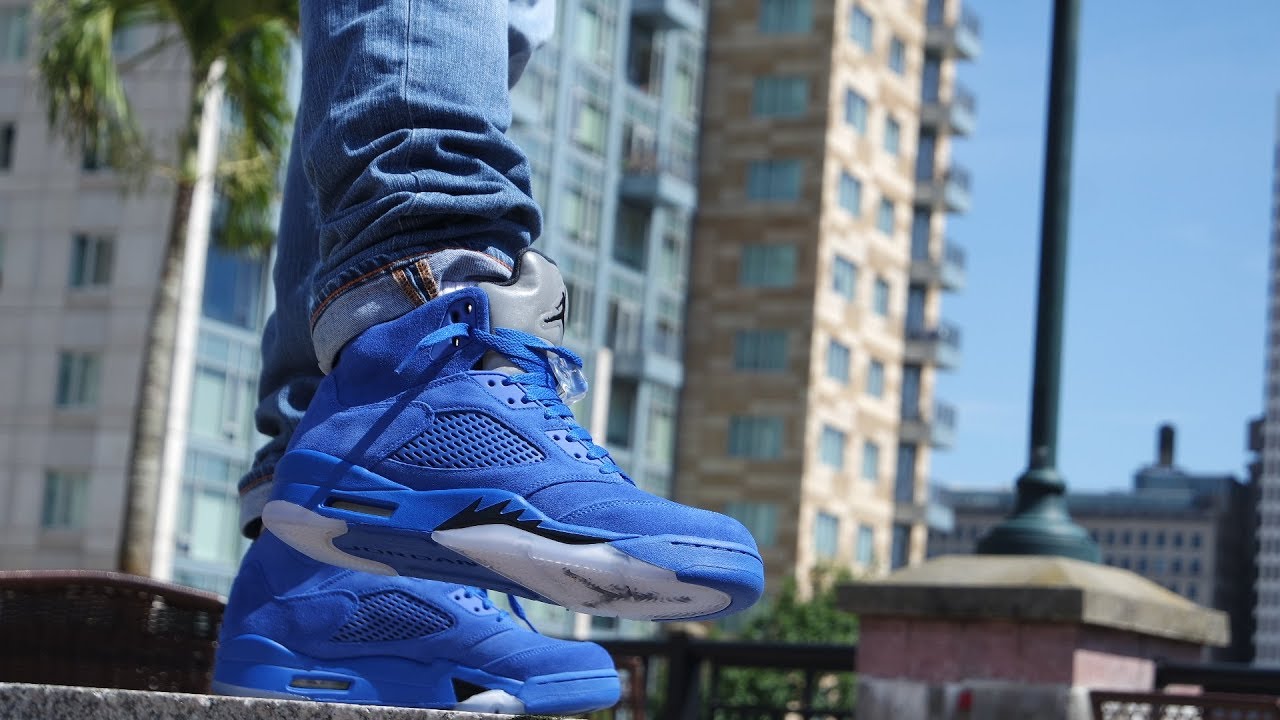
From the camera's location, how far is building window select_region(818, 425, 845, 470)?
56.3 meters

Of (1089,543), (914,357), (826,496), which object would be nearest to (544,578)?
(1089,543)

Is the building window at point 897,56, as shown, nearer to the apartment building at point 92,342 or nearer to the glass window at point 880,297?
the glass window at point 880,297

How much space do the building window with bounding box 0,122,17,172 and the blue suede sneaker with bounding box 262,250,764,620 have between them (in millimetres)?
37403

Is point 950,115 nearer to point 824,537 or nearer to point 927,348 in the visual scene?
point 927,348

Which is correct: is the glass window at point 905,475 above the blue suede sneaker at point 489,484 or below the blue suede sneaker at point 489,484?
above

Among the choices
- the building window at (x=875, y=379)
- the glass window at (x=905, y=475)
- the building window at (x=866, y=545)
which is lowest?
the building window at (x=866, y=545)

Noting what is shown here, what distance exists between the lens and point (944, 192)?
63.5 meters

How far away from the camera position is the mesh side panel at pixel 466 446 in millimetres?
2236

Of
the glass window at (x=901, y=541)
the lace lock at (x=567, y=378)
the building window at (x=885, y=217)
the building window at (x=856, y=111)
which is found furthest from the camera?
the glass window at (x=901, y=541)

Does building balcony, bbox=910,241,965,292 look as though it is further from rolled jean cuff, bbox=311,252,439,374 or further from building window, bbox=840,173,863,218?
rolled jean cuff, bbox=311,252,439,374

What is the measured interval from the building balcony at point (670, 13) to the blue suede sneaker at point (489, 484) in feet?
166

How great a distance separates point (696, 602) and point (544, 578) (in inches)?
6.7

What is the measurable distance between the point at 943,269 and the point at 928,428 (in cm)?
566

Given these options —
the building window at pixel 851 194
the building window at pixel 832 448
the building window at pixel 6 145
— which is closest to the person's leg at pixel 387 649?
the building window at pixel 6 145
